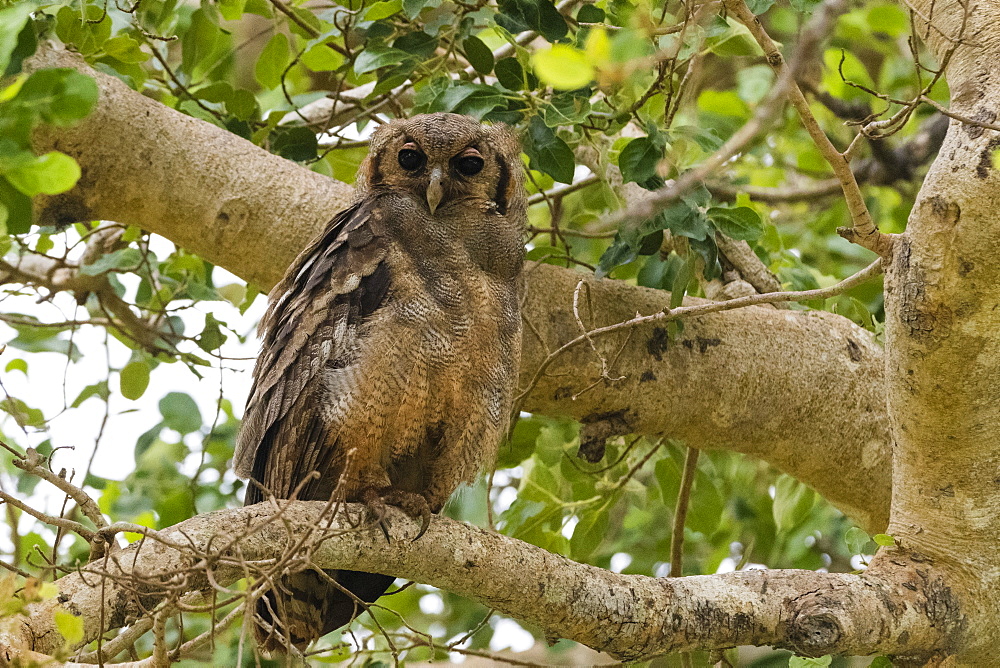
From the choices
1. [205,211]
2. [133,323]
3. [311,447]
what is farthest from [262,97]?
[311,447]

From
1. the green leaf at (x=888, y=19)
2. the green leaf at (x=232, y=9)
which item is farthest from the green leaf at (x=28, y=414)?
the green leaf at (x=888, y=19)

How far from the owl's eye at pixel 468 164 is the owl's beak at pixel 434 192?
4.6 inches

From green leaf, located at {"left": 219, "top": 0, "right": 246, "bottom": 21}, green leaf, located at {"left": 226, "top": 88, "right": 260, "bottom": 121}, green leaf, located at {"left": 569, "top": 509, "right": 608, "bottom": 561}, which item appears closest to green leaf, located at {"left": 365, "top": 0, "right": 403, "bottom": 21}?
green leaf, located at {"left": 219, "top": 0, "right": 246, "bottom": 21}

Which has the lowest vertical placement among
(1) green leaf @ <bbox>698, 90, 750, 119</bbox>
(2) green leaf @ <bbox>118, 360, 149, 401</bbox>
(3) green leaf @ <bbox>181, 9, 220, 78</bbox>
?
(2) green leaf @ <bbox>118, 360, 149, 401</bbox>

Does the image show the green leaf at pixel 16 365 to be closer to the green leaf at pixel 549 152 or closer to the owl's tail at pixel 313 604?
the owl's tail at pixel 313 604

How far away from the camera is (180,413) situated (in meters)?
3.98

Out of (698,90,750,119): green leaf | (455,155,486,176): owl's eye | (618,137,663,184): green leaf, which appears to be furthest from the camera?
(698,90,750,119): green leaf

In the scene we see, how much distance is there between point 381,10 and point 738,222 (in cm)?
131

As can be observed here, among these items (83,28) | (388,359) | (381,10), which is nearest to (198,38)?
(83,28)

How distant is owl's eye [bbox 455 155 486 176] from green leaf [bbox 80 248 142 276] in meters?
1.35

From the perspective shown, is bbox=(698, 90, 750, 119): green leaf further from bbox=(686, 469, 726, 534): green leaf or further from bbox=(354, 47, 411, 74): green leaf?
bbox=(354, 47, 411, 74): green leaf

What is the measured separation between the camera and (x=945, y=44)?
2.83 meters

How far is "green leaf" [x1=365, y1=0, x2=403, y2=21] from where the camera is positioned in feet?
10.2

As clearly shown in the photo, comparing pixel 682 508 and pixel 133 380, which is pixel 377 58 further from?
pixel 682 508
